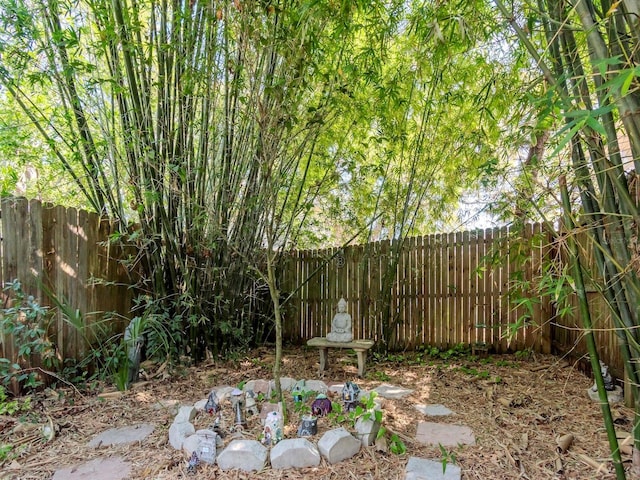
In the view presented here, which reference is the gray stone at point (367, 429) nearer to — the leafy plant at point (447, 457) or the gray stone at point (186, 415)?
the leafy plant at point (447, 457)

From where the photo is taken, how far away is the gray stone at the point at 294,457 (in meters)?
1.55

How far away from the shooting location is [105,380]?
264 cm

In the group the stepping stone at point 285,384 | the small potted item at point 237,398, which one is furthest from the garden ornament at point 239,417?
the stepping stone at point 285,384

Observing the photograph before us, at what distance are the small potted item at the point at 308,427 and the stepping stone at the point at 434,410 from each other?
0.75m

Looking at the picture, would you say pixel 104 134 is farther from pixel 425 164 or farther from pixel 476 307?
pixel 476 307

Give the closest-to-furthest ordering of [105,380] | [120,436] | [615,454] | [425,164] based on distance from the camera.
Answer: [615,454], [120,436], [105,380], [425,164]

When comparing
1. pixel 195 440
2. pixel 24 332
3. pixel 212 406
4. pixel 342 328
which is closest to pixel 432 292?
pixel 342 328

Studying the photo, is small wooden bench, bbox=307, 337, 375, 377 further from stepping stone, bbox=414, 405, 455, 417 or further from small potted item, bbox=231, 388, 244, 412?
small potted item, bbox=231, 388, 244, 412

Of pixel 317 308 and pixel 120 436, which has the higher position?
pixel 317 308

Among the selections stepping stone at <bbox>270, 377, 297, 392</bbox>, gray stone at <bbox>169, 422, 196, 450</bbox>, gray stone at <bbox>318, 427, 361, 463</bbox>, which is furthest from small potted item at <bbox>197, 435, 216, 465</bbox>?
stepping stone at <bbox>270, 377, 297, 392</bbox>

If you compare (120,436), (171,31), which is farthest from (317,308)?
(171,31)

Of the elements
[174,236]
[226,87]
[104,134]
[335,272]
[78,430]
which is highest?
[226,87]

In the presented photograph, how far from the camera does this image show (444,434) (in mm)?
1844

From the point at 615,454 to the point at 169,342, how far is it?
2545 mm
